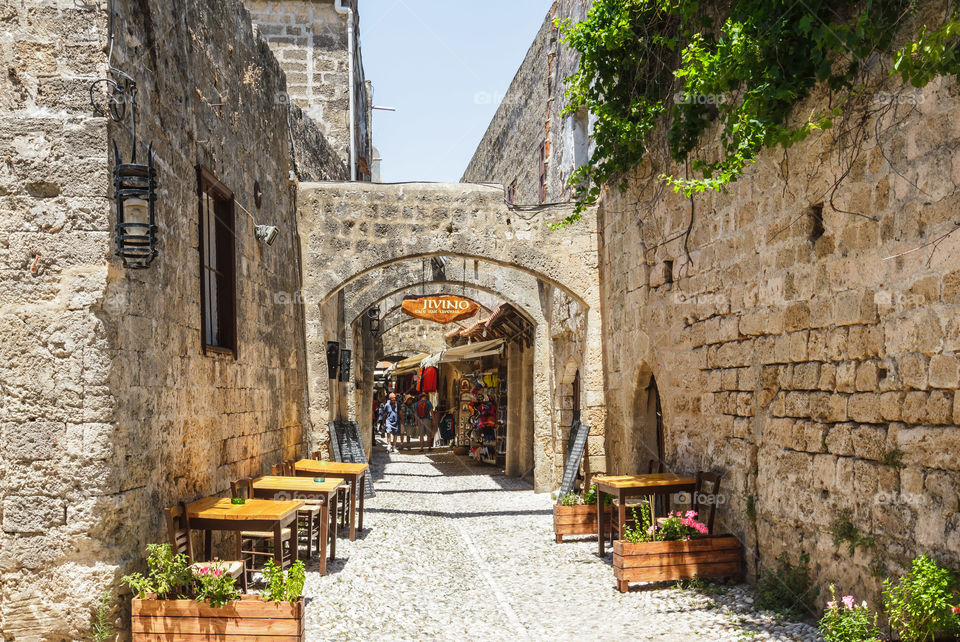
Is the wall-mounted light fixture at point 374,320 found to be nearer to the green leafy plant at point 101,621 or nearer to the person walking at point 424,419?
the person walking at point 424,419

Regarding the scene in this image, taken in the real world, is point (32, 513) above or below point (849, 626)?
above

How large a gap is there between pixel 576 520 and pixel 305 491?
263 cm

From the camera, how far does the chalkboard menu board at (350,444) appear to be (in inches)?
386

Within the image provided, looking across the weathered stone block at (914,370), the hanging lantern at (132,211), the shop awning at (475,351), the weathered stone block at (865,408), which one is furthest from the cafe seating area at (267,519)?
the shop awning at (475,351)

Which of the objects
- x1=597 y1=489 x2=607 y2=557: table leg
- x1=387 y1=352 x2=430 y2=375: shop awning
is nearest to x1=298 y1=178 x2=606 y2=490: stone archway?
x1=597 y1=489 x2=607 y2=557: table leg

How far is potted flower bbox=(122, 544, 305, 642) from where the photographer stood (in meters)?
3.87

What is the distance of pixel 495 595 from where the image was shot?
5.70 metres

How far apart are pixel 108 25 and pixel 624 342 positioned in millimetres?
5621

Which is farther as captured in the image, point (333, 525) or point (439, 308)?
point (439, 308)

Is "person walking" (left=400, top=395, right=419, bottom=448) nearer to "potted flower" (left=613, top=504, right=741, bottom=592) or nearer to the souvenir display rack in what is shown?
the souvenir display rack

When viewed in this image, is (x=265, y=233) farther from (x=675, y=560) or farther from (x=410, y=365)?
(x=410, y=365)

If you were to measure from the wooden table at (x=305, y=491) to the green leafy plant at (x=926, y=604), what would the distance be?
3867 mm

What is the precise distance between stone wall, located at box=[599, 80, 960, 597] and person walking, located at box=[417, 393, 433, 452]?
48.0ft

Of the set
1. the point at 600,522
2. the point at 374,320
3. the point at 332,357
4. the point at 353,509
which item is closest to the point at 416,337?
the point at 374,320
